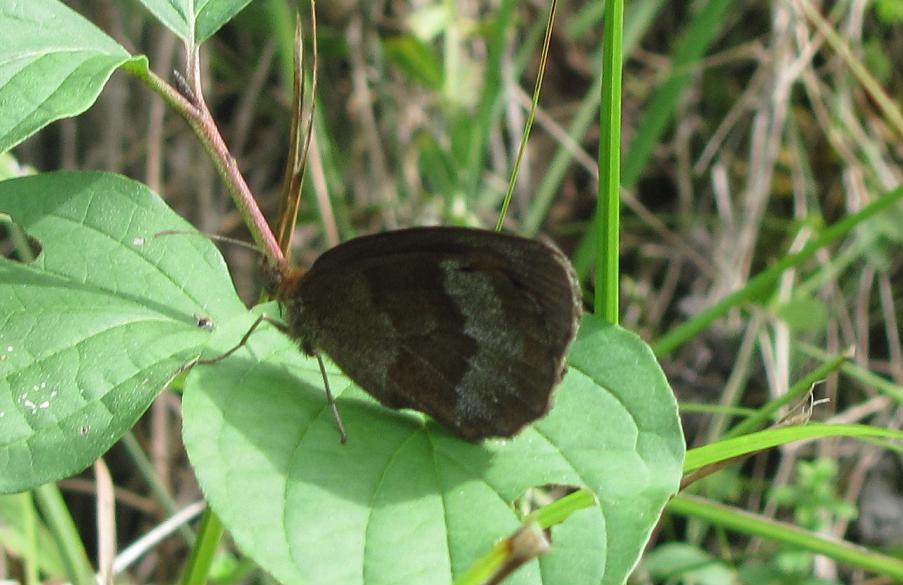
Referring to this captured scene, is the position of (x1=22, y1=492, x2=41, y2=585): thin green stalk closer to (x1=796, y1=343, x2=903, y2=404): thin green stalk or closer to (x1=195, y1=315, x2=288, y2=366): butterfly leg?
(x1=195, y1=315, x2=288, y2=366): butterfly leg

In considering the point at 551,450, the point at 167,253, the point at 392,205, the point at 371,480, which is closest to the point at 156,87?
the point at 167,253

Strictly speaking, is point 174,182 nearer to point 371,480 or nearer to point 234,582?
point 234,582

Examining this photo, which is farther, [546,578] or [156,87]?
[156,87]

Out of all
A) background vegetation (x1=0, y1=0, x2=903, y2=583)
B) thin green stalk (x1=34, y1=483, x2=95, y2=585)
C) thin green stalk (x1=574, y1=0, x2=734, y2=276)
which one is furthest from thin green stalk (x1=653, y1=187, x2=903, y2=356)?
thin green stalk (x1=34, y1=483, x2=95, y2=585)

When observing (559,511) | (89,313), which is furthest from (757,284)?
(89,313)

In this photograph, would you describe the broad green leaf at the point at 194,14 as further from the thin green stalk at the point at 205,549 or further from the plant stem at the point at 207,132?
the thin green stalk at the point at 205,549

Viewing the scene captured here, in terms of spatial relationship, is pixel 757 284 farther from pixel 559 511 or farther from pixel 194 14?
pixel 194 14

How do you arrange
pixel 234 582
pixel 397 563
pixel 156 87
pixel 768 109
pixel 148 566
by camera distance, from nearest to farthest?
pixel 397 563 < pixel 156 87 < pixel 234 582 < pixel 148 566 < pixel 768 109

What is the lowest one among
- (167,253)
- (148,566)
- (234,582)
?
(148,566)
